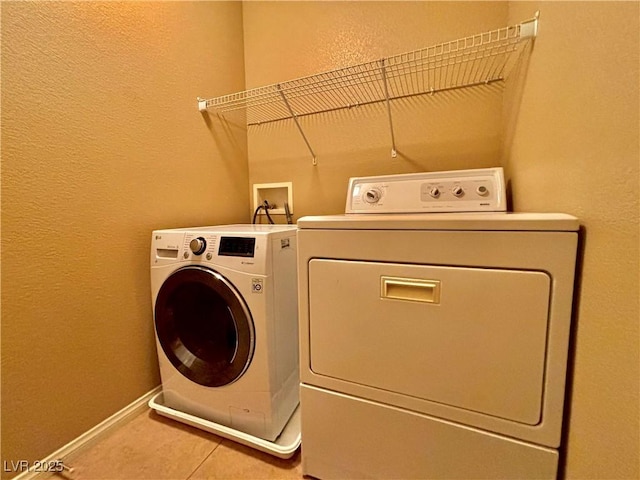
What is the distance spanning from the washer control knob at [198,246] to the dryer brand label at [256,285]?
0.25 m

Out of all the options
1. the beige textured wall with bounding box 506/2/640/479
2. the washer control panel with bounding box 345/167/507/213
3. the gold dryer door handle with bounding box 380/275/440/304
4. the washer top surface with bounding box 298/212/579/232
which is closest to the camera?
the beige textured wall with bounding box 506/2/640/479

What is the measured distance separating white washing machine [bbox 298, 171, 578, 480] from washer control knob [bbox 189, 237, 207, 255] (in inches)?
16.7

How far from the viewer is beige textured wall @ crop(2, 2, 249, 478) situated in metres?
0.83

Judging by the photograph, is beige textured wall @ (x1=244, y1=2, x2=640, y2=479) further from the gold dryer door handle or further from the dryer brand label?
the dryer brand label

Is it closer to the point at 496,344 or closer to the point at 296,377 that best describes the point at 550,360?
the point at 496,344

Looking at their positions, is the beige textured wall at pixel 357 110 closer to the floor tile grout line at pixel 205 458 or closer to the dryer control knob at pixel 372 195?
the dryer control knob at pixel 372 195

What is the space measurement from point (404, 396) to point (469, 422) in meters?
0.16

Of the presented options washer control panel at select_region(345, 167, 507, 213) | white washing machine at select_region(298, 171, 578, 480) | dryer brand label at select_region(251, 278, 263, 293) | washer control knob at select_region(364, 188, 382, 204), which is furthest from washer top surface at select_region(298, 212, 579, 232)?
washer control knob at select_region(364, 188, 382, 204)

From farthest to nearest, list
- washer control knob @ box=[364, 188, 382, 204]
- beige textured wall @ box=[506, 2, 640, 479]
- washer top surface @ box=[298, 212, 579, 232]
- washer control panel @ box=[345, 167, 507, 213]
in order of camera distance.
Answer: washer control knob @ box=[364, 188, 382, 204] → washer control panel @ box=[345, 167, 507, 213] → washer top surface @ box=[298, 212, 579, 232] → beige textured wall @ box=[506, 2, 640, 479]

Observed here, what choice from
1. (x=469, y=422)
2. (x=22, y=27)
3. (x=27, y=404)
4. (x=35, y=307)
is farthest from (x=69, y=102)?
(x=469, y=422)

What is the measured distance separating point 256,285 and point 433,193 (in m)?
0.83

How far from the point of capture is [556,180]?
70 cm

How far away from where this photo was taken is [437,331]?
69 cm

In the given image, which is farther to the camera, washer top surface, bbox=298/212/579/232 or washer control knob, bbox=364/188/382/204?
washer control knob, bbox=364/188/382/204
